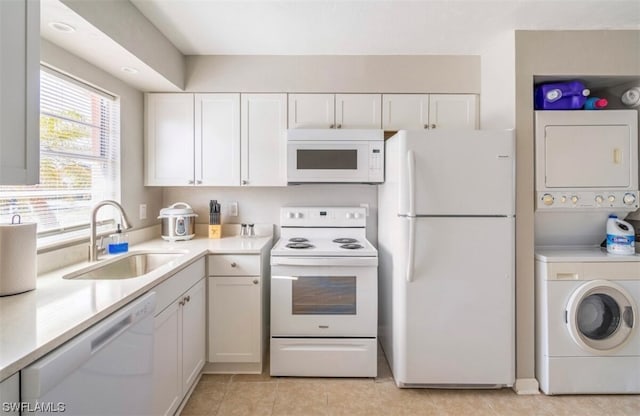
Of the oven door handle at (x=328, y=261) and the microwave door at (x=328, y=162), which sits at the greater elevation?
the microwave door at (x=328, y=162)

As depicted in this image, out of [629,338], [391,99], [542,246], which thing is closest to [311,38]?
[391,99]

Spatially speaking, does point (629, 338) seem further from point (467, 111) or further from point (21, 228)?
point (21, 228)

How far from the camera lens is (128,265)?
2.11 metres

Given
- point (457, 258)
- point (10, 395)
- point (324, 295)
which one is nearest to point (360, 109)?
point (457, 258)

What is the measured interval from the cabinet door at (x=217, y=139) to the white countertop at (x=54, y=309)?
38.3 inches

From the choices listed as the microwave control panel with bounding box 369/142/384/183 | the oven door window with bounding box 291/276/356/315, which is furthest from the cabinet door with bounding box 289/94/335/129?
the oven door window with bounding box 291/276/356/315

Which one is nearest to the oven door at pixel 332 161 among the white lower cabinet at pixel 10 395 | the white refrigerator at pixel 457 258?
the white refrigerator at pixel 457 258

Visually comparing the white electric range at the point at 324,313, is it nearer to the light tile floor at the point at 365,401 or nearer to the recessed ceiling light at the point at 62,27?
the light tile floor at the point at 365,401

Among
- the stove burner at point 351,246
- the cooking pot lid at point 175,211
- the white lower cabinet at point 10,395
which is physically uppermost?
the cooking pot lid at point 175,211

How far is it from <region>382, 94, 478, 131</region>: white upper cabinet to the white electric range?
44.8 inches

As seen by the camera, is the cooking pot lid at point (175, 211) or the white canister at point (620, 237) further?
the cooking pot lid at point (175, 211)

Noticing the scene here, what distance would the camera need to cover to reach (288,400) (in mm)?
1979

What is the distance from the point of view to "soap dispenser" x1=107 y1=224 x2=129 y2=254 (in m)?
2.05

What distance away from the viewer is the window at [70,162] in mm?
1674
